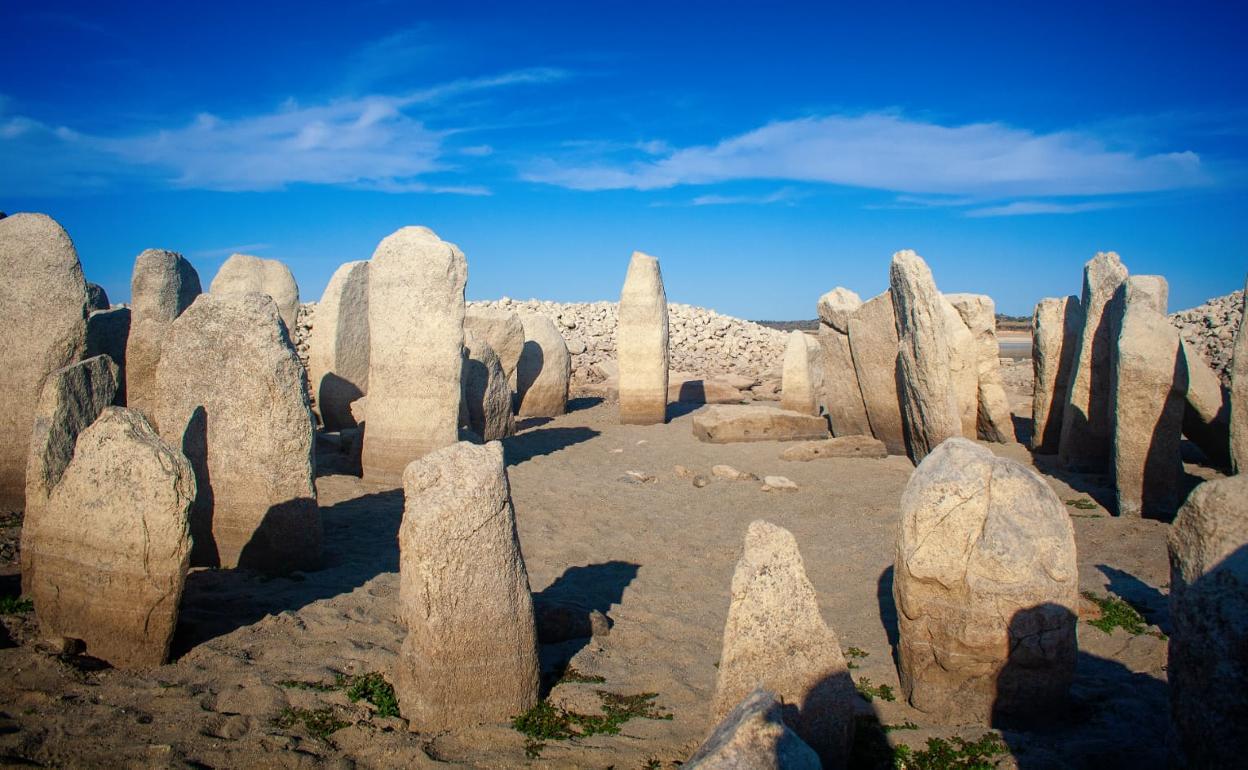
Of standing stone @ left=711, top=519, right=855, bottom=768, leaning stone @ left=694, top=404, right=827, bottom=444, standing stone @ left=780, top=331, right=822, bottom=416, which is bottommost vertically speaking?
standing stone @ left=711, top=519, right=855, bottom=768

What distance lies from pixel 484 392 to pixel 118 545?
7779 mm

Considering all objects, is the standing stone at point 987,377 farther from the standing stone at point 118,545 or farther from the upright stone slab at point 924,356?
the standing stone at point 118,545

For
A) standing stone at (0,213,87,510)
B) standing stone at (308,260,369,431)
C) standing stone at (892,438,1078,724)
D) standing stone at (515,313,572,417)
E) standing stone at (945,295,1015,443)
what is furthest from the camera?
standing stone at (515,313,572,417)

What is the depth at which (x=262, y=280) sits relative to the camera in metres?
15.0

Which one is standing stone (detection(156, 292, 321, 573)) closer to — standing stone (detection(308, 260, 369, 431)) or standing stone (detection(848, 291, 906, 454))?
standing stone (detection(308, 260, 369, 431))

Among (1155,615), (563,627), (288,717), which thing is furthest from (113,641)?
(1155,615)

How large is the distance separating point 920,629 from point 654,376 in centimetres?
1044

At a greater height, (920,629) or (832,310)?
(832,310)

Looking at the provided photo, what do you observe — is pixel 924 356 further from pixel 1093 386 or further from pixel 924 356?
pixel 1093 386

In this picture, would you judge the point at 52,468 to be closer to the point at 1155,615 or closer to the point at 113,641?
the point at 113,641

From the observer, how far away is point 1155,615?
536cm

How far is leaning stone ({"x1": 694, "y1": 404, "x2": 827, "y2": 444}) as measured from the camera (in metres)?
12.4

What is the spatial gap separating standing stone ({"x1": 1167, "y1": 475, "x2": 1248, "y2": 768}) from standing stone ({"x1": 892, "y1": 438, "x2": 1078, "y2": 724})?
3.82 feet

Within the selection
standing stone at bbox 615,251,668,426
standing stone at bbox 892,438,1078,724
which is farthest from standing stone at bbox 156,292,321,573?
standing stone at bbox 615,251,668,426
